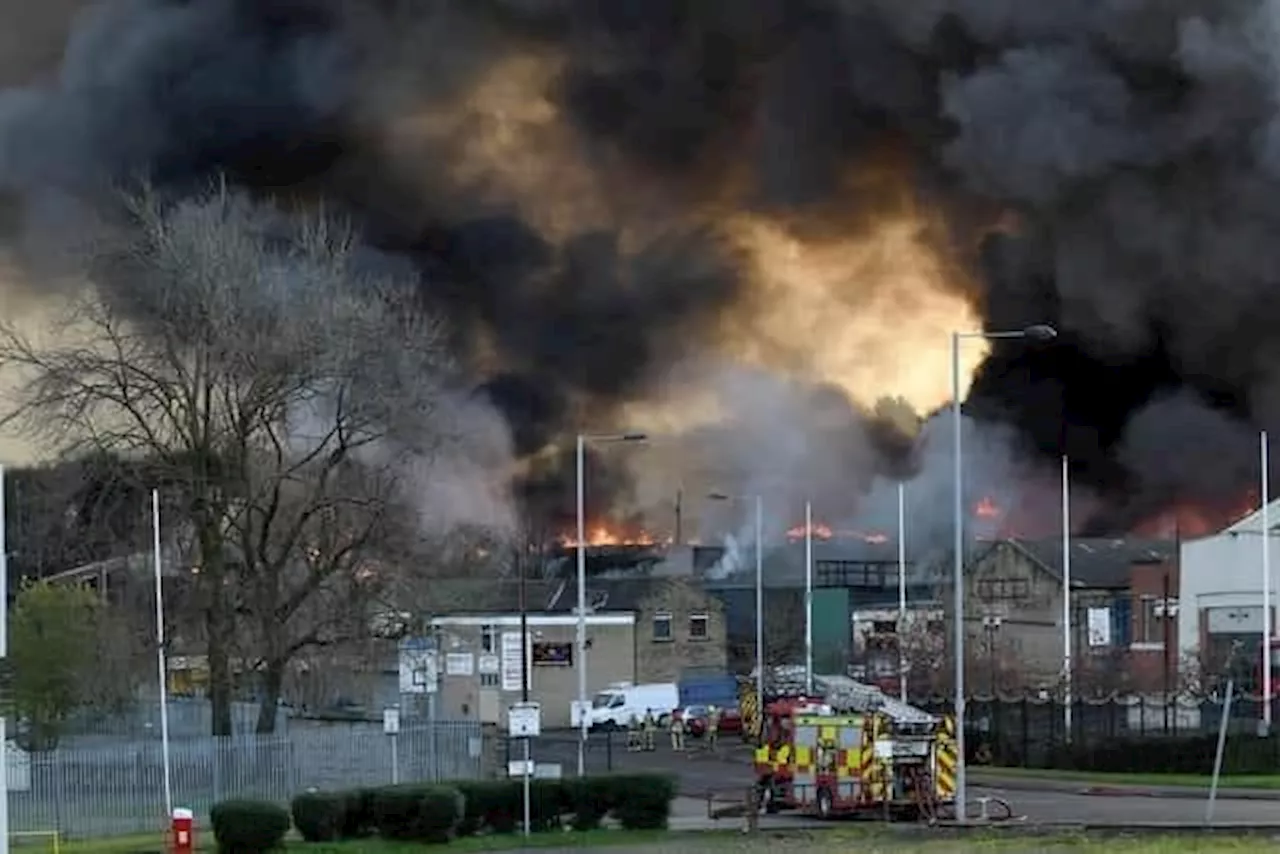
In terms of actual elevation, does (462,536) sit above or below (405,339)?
below

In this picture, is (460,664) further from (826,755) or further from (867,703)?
(826,755)

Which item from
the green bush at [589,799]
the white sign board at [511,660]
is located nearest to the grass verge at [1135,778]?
the green bush at [589,799]

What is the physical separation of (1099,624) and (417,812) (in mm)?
50391

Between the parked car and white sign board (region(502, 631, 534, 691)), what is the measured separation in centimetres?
721

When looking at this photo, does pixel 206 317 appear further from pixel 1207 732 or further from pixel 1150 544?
pixel 1150 544

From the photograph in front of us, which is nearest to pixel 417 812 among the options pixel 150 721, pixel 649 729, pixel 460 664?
pixel 150 721

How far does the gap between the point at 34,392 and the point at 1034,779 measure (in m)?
25.1

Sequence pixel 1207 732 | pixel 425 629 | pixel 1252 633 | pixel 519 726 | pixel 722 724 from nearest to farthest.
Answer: pixel 519 726
pixel 425 629
pixel 1207 732
pixel 1252 633
pixel 722 724

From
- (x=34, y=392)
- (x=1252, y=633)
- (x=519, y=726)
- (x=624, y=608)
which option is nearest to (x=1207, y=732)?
(x=1252, y=633)

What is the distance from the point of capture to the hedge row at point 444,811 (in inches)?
1200

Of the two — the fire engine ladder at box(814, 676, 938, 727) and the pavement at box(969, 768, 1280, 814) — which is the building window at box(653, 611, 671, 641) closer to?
→ the fire engine ladder at box(814, 676, 938, 727)

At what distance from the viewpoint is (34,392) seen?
4494 cm

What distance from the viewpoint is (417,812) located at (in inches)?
1296

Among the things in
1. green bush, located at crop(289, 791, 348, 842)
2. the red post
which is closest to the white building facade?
green bush, located at crop(289, 791, 348, 842)
